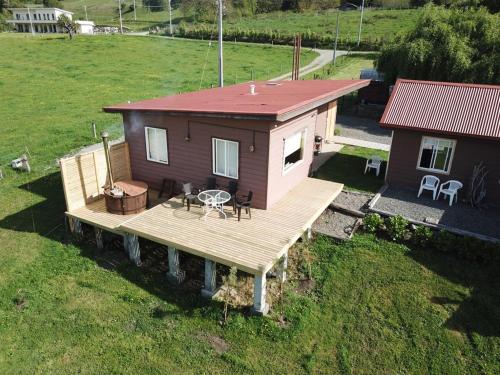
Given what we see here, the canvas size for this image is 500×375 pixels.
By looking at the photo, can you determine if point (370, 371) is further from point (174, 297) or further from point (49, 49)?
point (49, 49)

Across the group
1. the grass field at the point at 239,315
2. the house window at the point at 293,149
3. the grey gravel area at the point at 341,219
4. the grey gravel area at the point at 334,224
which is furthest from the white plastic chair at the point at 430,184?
the house window at the point at 293,149

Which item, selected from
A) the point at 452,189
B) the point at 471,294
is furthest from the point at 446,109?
the point at 471,294

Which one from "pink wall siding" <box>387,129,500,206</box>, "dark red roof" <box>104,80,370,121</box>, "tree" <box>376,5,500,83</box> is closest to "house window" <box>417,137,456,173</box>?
"pink wall siding" <box>387,129,500,206</box>

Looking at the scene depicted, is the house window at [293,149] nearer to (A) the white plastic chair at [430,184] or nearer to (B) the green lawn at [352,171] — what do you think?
(B) the green lawn at [352,171]

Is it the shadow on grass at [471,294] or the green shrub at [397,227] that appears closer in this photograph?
the shadow on grass at [471,294]

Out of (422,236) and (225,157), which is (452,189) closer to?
(422,236)

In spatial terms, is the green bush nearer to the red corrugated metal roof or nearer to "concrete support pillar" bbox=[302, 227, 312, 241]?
"concrete support pillar" bbox=[302, 227, 312, 241]
